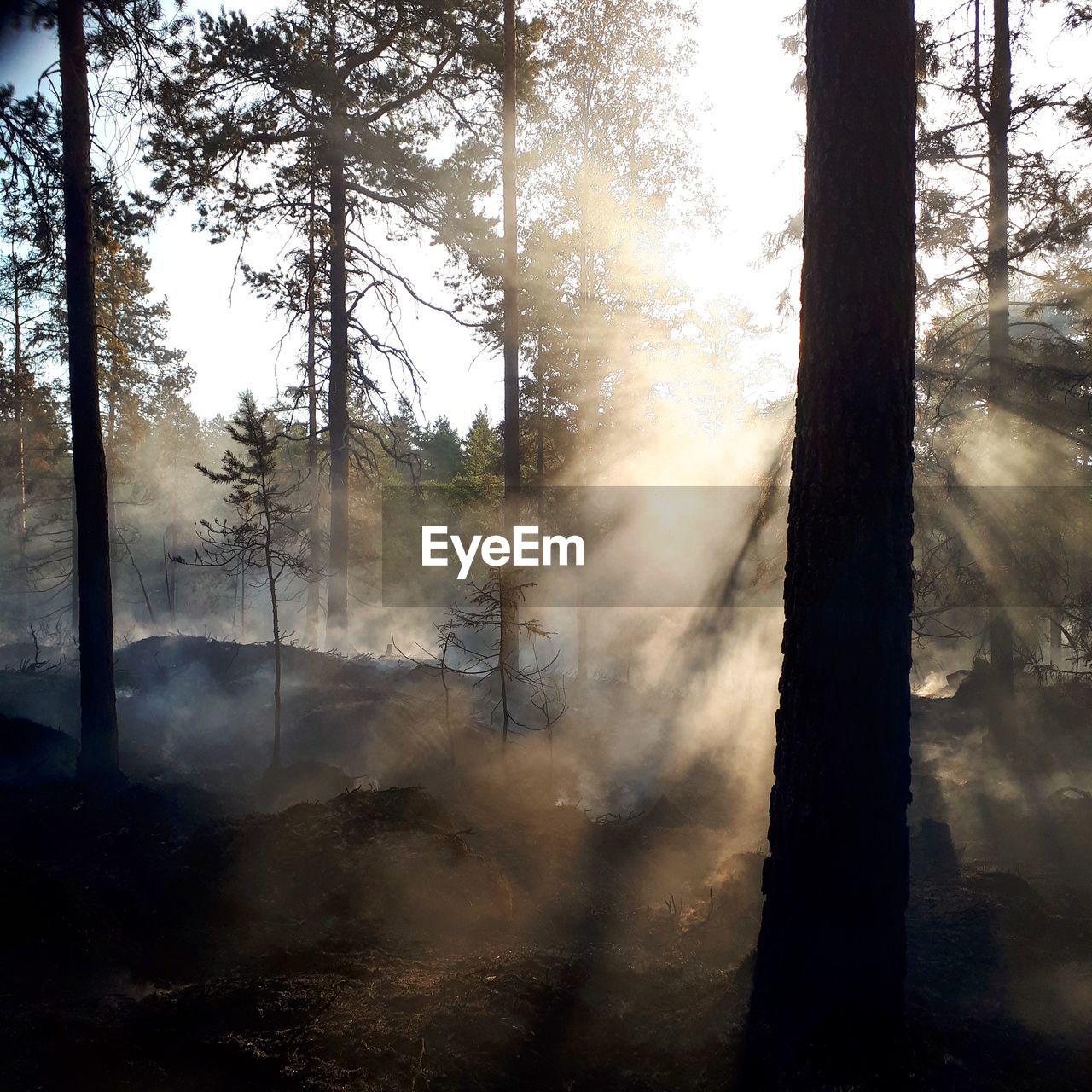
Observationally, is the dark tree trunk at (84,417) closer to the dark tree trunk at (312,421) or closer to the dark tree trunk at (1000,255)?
the dark tree trunk at (312,421)

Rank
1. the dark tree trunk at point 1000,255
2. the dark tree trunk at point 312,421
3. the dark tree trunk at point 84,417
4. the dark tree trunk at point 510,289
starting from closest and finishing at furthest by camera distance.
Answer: the dark tree trunk at point 84,417
the dark tree trunk at point 1000,255
the dark tree trunk at point 510,289
the dark tree trunk at point 312,421

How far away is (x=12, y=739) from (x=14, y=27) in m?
9.68

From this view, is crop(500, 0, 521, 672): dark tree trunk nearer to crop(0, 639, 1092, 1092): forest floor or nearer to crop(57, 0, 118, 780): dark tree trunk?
crop(0, 639, 1092, 1092): forest floor

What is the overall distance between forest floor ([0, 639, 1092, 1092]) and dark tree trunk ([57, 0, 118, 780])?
3.13ft

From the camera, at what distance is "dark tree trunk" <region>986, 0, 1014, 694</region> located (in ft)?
41.0

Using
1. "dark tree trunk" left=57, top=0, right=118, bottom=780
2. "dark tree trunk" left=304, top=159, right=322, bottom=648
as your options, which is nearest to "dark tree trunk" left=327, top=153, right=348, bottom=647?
"dark tree trunk" left=304, top=159, right=322, bottom=648

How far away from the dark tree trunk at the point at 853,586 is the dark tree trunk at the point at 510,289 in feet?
34.1

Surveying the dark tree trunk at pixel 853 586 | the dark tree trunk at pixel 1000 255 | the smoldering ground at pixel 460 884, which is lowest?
the smoldering ground at pixel 460 884

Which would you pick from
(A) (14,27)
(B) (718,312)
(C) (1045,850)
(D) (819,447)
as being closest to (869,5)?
(D) (819,447)

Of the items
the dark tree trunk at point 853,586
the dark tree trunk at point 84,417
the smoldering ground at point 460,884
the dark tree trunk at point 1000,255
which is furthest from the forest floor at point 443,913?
the dark tree trunk at point 1000,255

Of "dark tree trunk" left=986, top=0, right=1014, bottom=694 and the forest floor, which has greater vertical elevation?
"dark tree trunk" left=986, top=0, right=1014, bottom=694

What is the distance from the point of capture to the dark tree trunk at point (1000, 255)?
12.5 meters

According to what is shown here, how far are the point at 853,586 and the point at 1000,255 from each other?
11227 mm

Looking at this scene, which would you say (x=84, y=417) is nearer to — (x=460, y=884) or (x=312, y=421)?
(x=460, y=884)
